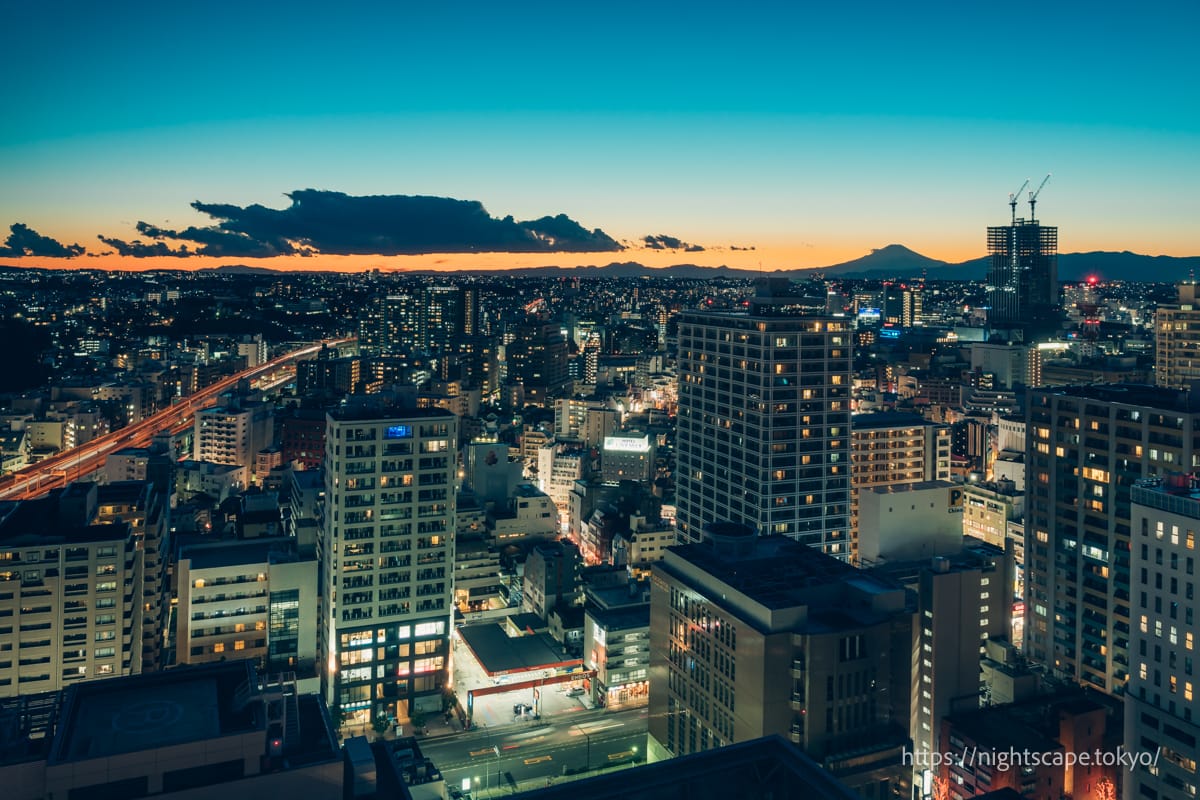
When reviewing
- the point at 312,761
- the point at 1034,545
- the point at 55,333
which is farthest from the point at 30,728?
the point at 55,333

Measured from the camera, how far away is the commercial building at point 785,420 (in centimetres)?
4800

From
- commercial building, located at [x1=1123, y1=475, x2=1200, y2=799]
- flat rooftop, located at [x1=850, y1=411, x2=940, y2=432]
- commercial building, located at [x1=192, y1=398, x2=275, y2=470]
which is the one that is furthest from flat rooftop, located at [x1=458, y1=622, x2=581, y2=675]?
commercial building, located at [x1=192, y1=398, x2=275, y2=470]

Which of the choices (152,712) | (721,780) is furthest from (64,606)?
(721,780)

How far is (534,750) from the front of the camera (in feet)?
123

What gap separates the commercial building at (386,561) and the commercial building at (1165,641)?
1081 inches

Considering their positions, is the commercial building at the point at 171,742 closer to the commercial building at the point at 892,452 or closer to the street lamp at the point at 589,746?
the street lamp at the point at 589,746

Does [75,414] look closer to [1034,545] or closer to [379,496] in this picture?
[379,496]

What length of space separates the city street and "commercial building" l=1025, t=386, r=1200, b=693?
66.4 feet

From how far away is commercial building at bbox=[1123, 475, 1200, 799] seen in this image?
88.2 feet

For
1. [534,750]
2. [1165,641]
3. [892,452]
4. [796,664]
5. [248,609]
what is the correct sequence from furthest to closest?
[892,452] → [248,609] → [534,750] → [796,664] → [1165,641]

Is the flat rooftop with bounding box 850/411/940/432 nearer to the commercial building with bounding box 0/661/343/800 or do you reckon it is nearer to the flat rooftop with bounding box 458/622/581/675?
the flat rooftop with bounding box 458/622/581/675

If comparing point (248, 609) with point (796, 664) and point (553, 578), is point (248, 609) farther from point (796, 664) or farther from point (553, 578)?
point (796, 664)

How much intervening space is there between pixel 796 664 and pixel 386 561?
20.4 meters

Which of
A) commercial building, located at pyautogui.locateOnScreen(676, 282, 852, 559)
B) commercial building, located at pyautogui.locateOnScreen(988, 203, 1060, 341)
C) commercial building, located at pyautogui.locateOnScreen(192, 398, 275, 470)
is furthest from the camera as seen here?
commercial building, located at pyautogui.locateOnScreen(988, 203, 1060, 341)
